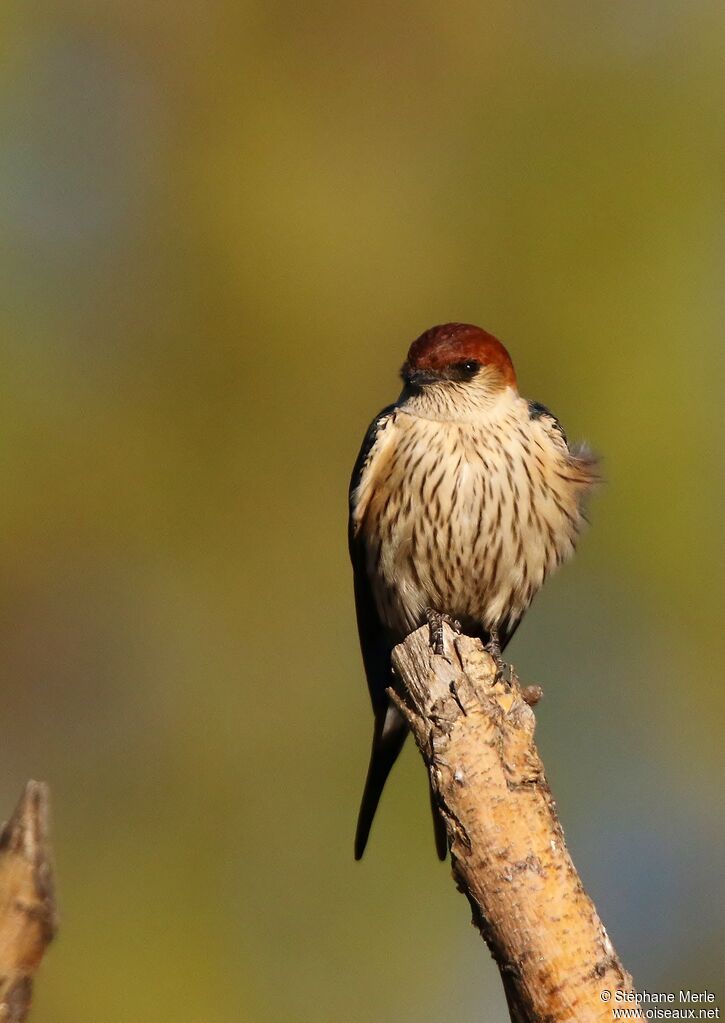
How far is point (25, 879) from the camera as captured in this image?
2.71m

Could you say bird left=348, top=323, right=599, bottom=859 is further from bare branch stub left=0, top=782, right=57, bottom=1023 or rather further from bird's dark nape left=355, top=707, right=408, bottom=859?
bare branch stub left=0, top=782, right=57, bottom=1023

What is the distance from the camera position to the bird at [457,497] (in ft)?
17.7

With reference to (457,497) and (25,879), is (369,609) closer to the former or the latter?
(457,497)

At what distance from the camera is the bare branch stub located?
2.70 meters

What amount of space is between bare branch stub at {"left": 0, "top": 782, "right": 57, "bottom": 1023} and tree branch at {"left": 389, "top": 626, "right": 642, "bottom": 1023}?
1.23 metres

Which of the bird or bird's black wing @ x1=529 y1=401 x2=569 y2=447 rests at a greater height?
bird's black wing @ x1=529 y1=401 x2=569 y2=447

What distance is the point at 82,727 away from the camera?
7945mm

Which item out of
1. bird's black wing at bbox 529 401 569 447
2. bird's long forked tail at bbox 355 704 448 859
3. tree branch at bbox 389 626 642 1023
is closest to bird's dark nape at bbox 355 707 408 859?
bird's long forked tail at bbox 355 704 448 859

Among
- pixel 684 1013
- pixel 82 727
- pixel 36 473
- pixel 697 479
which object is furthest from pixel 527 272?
pixel 684 1013

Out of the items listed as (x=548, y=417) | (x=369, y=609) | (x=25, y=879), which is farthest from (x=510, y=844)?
(x=548, y=417)

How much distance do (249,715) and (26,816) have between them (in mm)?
4965

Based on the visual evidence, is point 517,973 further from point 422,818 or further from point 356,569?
point 422,818

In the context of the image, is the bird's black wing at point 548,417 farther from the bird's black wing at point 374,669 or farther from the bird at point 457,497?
the bird's black wing at point 374,669

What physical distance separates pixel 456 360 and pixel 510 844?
2.39 meters
